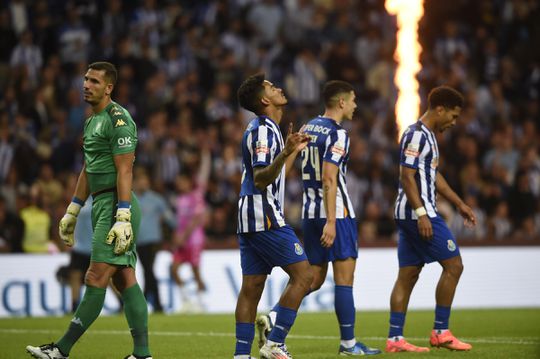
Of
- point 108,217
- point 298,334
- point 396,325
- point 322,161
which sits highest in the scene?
point 322,161

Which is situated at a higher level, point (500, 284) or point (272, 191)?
point (272, 191)

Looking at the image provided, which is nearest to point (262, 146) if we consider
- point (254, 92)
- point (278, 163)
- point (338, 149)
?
point (278, 163)

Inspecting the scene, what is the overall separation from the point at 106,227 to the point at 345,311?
249 centimetres

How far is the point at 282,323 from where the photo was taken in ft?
28.6

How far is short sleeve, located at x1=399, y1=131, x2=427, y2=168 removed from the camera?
33.6ft

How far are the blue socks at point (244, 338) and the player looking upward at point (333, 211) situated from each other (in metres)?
1.10

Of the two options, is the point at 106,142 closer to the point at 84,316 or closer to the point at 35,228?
the point at 84,316

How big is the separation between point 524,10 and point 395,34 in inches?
132

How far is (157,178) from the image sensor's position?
62.0 feet

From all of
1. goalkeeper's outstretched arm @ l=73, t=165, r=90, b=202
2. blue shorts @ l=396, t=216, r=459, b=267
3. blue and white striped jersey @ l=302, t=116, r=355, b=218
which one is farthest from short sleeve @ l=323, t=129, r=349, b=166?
goalkeeper's outstretched arm @ l=73, t=165, r=90, b=202

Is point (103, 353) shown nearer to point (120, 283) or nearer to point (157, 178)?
point (120, 283)

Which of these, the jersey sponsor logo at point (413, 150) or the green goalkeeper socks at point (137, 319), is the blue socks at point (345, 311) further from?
the green goalkeeper socks at point (137, 319)

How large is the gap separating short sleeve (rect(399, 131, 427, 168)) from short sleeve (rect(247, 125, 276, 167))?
2211 mm

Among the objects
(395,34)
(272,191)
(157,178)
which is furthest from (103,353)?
(395,34)
